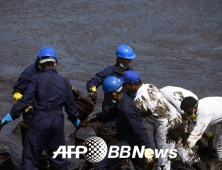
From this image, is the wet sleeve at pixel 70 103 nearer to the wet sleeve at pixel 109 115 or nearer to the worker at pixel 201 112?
the wet sleeve at pixel 109 115

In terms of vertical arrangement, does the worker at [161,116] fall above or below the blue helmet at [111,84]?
below

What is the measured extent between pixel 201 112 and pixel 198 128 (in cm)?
25

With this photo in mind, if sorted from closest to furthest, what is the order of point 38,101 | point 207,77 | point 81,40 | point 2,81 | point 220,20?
point 38,101 < point 2,81 < point 207,77 < point 81,40 < point 220,20

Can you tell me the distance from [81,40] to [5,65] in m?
3.00

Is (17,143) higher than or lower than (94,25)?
lower

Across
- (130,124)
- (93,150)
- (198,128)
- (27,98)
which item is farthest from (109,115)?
(198,128)

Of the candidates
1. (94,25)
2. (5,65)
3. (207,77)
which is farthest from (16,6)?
(207,77)

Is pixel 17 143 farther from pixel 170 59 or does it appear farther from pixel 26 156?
pixel 170 59

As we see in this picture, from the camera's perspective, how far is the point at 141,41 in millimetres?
15633

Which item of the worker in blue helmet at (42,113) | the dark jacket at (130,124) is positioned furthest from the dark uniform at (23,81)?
the dark jacket at (130,124)

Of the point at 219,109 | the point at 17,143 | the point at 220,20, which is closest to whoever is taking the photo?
the point at 219,109

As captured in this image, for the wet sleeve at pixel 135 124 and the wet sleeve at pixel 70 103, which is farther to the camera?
the wet sleeve at pixel 70 103

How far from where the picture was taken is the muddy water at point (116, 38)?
13.0m

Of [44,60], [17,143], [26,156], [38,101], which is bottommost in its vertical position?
[17,143]
